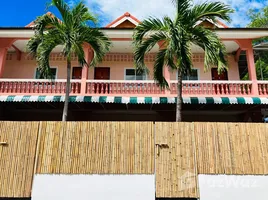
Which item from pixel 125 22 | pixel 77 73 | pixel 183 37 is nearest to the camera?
pixel 183 37

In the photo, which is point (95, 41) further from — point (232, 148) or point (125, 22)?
point (232, 148)

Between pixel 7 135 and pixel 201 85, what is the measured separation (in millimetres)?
8892

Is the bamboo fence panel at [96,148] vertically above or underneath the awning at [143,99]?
underneath

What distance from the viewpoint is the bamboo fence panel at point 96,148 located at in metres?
6.68

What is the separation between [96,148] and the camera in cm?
688

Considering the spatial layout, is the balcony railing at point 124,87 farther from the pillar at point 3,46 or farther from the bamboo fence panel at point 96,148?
the bamboo fence panel at point 96,148

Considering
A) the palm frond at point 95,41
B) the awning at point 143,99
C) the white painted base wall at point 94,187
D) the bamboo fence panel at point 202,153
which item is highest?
the palm frond at point 95,41

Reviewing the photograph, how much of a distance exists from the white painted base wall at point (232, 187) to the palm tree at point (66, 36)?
5224mm

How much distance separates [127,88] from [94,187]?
6.17 meters

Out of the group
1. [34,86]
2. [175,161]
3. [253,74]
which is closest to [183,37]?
[175,161]

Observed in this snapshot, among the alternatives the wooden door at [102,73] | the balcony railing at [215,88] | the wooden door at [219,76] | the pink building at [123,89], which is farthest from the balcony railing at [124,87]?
the wooden door at [219,76]

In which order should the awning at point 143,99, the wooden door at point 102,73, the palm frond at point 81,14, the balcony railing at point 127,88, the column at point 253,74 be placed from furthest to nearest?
the wooden door at point 102,73
the balcony railing at point 127,88
the column at point 253,74
the awning at point 143,99
the palm frond at point 81,14

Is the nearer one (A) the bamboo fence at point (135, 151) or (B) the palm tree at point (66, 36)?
(A) the bamboo fence at point (135, 151)

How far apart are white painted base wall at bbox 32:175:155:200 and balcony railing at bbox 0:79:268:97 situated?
5.63 meters
